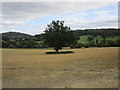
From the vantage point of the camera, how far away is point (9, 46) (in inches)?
2992

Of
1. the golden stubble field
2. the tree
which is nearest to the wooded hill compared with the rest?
the tree

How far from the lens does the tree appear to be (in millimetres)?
47006

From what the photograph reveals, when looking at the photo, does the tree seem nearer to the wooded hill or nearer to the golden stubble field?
the wooded hill

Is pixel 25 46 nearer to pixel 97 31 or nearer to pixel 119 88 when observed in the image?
pixel 97 31

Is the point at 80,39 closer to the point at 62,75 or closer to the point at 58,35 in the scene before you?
the point at 58,35

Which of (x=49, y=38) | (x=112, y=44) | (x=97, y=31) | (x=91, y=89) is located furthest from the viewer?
(x=97, y=31)

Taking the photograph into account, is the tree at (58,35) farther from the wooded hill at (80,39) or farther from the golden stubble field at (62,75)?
the golden stubble field at (62,75)

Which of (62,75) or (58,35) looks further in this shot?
(58,35)

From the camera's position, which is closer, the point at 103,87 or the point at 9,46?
the point at 103,87

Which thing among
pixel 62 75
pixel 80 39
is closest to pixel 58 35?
pixel 62 75

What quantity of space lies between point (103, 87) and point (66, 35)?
133ft

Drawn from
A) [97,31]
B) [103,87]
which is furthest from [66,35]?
[97,31]

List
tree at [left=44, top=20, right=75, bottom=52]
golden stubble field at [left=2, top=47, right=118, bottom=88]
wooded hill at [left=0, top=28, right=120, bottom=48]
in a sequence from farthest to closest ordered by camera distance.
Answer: wooded hill at [left=0, top=28, right=120, bottom=48] → tree at [left=44, top=20, right=75, bottom=52] → golden stubble field at [left=2, top=47, right=118, bottom=88]

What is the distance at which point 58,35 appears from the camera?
153 feet
